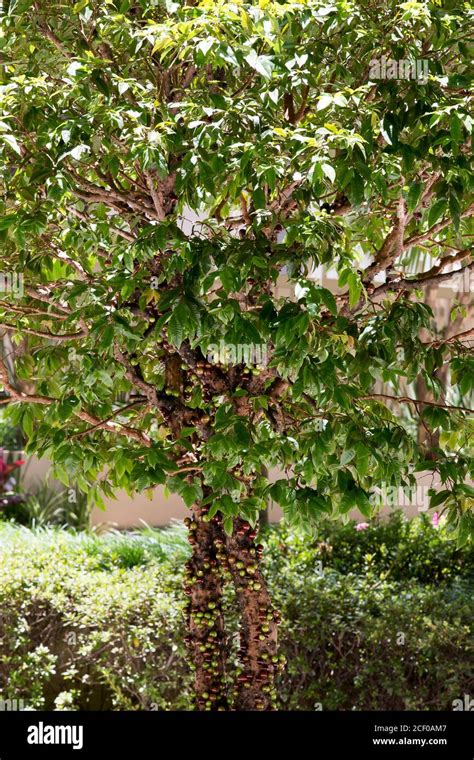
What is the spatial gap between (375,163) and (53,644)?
384 cm

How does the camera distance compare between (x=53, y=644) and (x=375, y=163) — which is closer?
(x=375, y=163)

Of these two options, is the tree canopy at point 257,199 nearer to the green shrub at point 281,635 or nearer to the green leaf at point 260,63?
the green leaf at point 260,63

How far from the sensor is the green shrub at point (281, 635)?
546 centimetres

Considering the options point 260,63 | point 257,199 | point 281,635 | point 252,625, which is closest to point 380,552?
point 281,635

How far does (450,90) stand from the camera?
3.34 metres

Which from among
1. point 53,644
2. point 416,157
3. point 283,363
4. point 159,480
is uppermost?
point 416,157

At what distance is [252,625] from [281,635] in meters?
1.42

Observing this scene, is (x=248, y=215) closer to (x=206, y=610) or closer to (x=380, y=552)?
(x=206, y=610)

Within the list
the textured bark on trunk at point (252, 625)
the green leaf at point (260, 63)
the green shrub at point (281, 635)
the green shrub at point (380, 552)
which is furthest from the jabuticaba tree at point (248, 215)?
the green shrub at point (380, 552)

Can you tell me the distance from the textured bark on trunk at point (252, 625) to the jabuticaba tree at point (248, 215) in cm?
32

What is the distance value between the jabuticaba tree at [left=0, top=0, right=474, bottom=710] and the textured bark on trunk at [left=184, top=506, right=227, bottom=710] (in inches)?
15.6

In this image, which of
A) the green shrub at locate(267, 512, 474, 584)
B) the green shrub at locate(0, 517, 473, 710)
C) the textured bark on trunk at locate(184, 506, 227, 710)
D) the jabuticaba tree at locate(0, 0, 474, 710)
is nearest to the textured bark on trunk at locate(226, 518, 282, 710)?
the textured bark on trunk at locate(184, 506, 227, 710)
